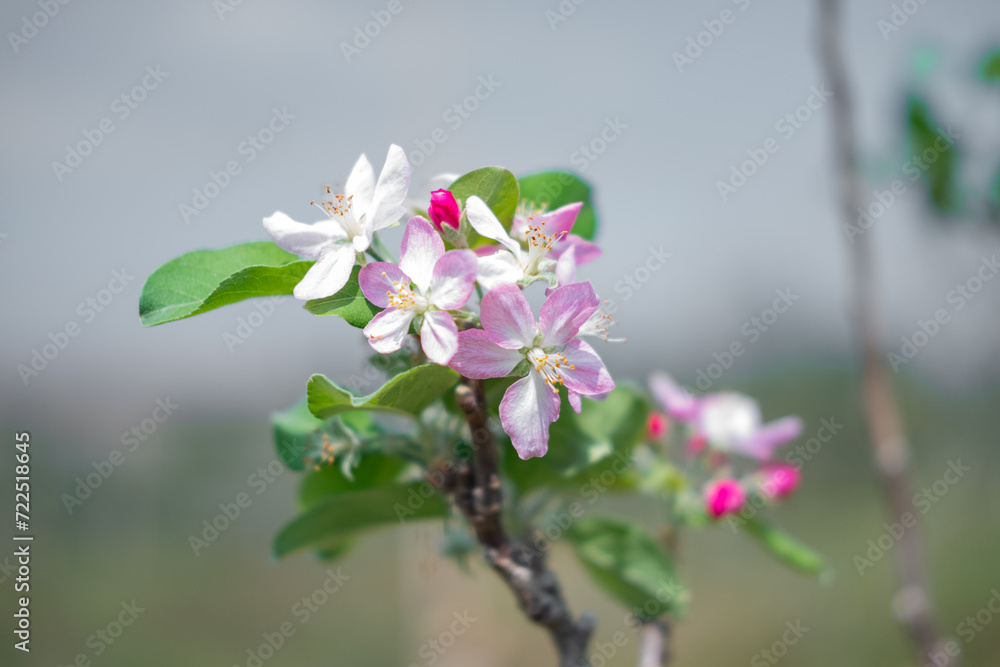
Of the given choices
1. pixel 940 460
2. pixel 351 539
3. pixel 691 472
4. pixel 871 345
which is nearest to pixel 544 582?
pixel 351 539

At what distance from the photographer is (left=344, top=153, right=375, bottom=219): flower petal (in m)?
A: 0.68

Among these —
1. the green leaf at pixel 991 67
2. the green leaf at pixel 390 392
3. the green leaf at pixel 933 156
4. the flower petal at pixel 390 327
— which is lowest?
the green leaf at pixel 390 392

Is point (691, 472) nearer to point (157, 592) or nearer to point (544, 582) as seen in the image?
point (544, 582)

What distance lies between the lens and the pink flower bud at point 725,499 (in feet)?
3.32

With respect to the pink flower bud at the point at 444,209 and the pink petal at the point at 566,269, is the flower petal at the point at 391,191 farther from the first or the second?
the pink petal at the point at 566,269

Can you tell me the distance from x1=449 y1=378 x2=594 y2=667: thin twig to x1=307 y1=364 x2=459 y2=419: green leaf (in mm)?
28

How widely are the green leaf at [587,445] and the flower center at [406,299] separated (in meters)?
0.27

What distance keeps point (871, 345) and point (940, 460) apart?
449 cm

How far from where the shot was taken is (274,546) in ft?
2.85

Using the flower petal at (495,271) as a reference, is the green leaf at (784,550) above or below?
below
